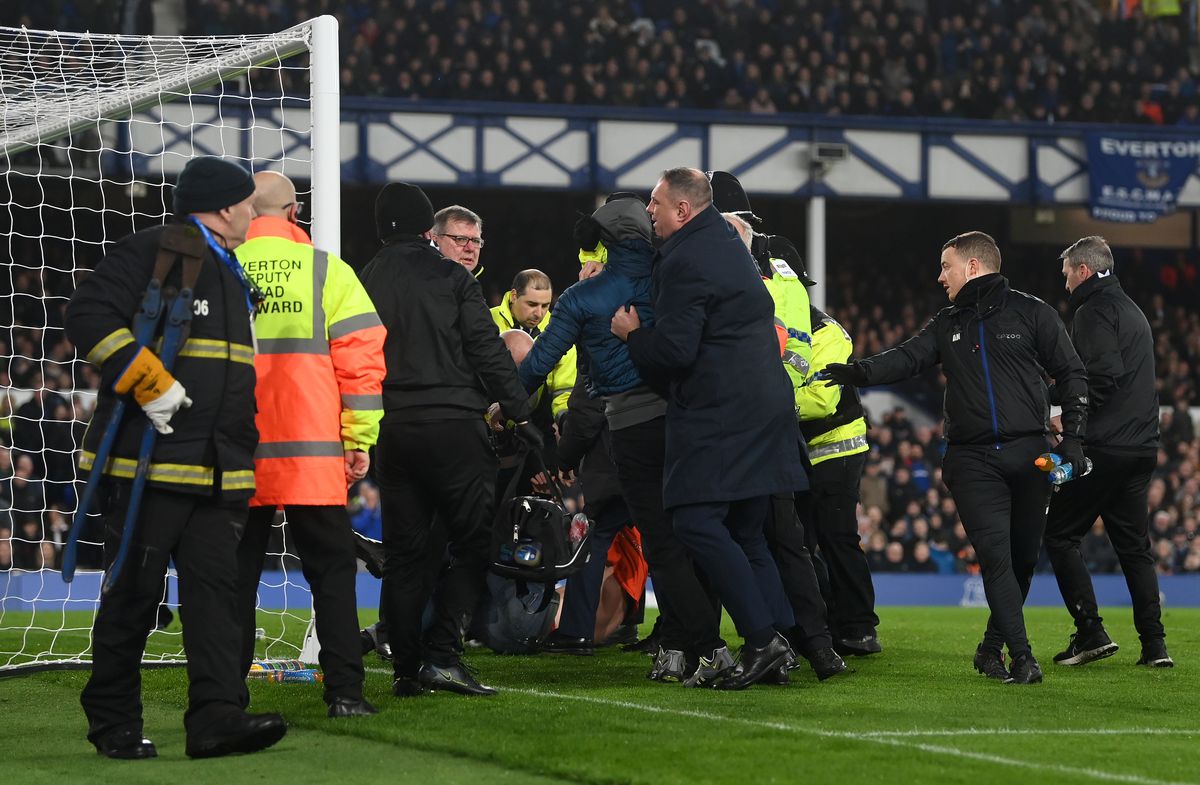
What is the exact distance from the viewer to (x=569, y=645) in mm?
8758

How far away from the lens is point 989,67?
2681cm

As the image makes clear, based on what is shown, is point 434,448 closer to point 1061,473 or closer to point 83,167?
point 1061,473

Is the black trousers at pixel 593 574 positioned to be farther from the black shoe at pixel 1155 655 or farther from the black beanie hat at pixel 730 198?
the black shoe at pixel 1155 655

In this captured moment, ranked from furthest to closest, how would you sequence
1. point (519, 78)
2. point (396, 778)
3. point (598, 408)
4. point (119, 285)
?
point (519, 78) < point (598, 408) < point (119, 285) < point (396, 778)

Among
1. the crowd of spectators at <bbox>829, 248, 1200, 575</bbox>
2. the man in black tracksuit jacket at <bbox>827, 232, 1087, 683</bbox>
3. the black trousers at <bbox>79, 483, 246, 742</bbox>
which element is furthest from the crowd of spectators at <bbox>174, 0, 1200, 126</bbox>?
the black trousers at <bbox>79, 483, 246, 742</bbox>

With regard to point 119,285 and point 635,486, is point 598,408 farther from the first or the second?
point 119,285

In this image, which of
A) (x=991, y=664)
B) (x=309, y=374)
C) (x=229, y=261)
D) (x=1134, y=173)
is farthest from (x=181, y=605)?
(x=1134, y=173)

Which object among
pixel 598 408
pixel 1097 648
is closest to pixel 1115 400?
pixel 1097 648

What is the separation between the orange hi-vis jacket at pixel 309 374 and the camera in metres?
6.10

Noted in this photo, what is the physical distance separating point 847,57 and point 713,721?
21603 millimetres

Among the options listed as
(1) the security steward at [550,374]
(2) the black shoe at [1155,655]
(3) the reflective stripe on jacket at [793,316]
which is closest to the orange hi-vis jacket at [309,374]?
(3) the reflective stripe on jacket at [793,316]

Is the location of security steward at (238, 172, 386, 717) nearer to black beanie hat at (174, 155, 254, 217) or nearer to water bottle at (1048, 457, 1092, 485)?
black beanie hat at (174, 155, 254, 217)

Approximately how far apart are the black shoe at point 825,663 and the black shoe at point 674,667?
59cm

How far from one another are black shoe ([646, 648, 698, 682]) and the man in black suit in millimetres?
410
